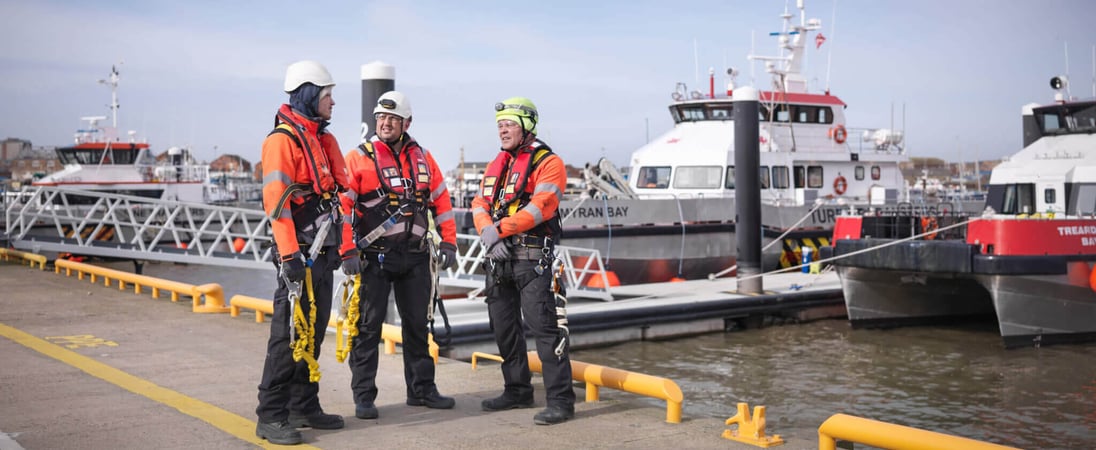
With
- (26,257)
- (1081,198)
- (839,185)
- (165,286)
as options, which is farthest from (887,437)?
(839,185)

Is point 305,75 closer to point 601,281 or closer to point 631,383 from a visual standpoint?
point 631,383

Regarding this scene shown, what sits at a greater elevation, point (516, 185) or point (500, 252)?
point (516, 185)

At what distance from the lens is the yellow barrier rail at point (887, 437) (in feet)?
13.6

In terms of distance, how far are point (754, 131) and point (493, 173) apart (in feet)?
25.2

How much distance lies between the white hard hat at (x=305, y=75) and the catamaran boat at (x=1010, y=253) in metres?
9.02

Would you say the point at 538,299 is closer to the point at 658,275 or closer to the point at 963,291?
the point at 963,291

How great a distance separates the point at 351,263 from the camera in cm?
526

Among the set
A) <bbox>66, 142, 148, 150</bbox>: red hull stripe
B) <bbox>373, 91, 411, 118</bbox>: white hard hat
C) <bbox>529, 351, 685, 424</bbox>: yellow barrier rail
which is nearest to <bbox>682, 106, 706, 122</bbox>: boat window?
<bbox>529, 351, 685, 424</bbox>: yellow barrier rail

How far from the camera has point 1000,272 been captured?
38.4 ft

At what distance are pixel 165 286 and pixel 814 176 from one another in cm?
1387

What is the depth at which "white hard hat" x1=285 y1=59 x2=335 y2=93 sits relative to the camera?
5.01 metres

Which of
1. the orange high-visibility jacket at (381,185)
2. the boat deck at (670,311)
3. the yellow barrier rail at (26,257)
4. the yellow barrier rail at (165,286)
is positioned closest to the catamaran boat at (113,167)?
the yellow barrier rail at (26,257)

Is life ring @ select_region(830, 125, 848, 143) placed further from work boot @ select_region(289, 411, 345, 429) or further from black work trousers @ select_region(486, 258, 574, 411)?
work boot @ select_region(289, 411, 345, 429)

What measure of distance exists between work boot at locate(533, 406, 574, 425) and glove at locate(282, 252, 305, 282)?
4.80ft
